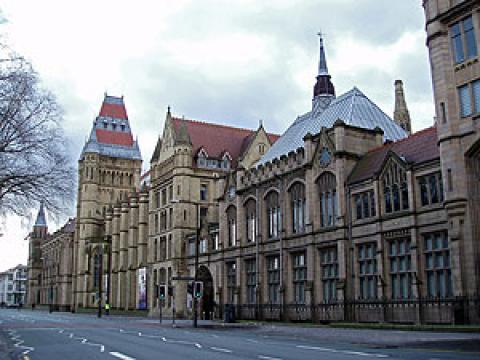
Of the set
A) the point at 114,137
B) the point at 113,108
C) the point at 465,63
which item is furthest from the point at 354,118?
the point at 113,108

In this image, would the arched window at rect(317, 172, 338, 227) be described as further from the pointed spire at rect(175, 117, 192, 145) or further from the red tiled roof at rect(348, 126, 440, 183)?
the pointed spire at rect(175, 117, 192, 145)

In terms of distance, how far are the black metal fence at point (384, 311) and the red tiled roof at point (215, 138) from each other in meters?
25.7

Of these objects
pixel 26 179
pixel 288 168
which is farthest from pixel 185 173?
pixel 26 179

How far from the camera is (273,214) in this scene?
144ft

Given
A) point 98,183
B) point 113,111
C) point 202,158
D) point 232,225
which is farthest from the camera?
point 113,111

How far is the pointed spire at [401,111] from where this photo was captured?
58.1 metres

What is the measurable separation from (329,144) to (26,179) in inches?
822

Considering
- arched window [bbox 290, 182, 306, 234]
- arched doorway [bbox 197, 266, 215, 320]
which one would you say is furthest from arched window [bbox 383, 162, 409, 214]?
arched doorway [bbox 197, 266, 215, 320]

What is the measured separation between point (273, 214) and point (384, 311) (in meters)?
14.4

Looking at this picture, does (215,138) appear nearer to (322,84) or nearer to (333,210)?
(322,84)

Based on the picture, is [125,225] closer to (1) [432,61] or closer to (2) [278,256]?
(2) [278,256]

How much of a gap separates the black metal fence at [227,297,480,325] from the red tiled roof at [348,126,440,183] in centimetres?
750

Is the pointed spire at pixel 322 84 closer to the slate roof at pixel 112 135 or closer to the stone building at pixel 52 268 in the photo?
the slate roof at pixel 112 135

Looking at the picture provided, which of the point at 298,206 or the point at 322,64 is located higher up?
the point at 322,64
